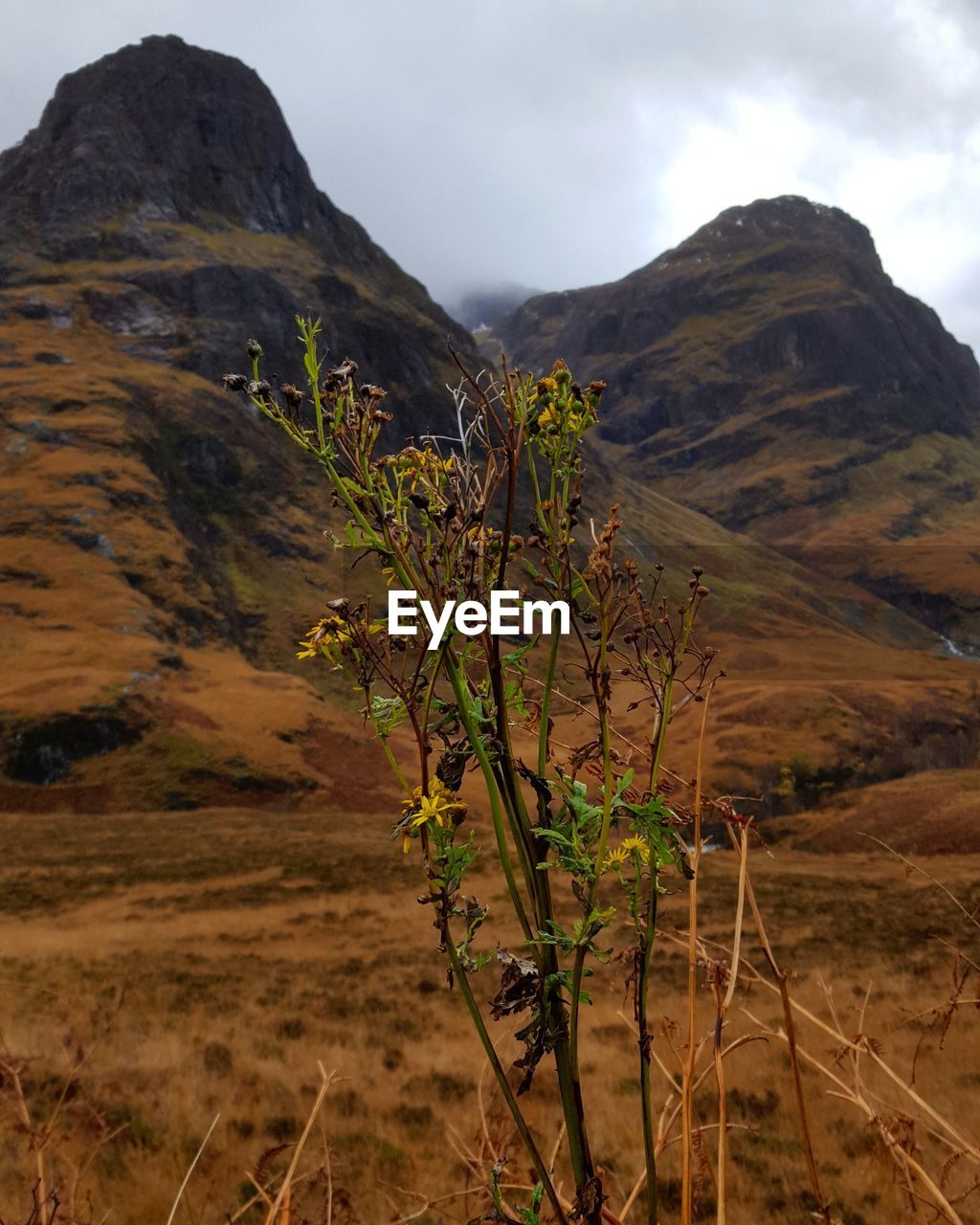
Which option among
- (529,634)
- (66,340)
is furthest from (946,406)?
(529,634)

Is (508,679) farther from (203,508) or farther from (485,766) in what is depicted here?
(203,508)

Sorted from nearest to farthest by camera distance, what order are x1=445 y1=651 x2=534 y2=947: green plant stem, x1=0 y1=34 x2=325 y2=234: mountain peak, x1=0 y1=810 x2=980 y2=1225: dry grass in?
x1=445 y1=651 x2=534 y2=947: green plant stem < x1=0 y1=810 x2=980 y2=1225: dry grass < x1=0 y1=34 x2=325 y2=234: mountain peak

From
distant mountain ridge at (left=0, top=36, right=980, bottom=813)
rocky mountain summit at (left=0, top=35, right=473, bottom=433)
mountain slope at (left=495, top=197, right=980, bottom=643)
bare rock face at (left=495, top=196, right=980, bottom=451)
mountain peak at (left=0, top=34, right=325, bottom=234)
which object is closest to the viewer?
distant mountain ridge at (left=0, top=36, right=980, bottom=813)

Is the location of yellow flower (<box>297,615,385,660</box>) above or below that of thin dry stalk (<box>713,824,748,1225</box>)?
above

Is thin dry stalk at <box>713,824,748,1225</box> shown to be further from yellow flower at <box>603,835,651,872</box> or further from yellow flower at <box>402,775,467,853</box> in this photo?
yellow flower at <box>402,775,467,853</box>

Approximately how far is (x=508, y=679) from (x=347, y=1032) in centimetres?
1104

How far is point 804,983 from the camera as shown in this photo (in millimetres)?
13141

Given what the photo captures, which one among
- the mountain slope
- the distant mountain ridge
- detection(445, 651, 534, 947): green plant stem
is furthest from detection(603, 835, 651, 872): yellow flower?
the mountain slope

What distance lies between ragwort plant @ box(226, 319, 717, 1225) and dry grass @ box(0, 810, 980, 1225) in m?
0.19

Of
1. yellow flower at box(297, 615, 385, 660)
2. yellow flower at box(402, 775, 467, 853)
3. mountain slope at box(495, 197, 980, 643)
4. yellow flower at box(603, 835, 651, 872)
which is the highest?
mountain slope at box(495, 197, 980, 643)

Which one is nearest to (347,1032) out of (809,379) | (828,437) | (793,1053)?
(793,1053)

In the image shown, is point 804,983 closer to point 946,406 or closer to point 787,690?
point 787,690

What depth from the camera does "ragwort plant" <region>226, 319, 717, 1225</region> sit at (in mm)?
1021

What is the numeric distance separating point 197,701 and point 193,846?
18.6m
